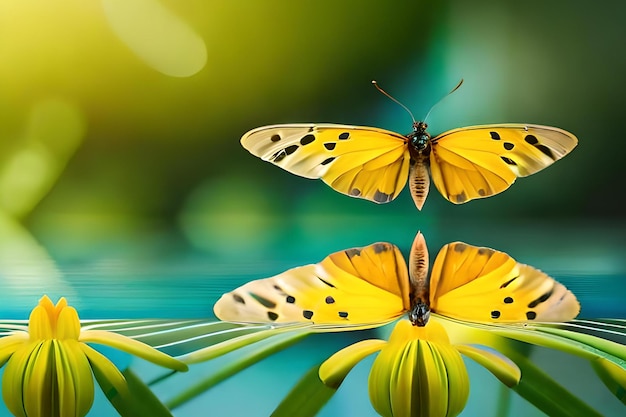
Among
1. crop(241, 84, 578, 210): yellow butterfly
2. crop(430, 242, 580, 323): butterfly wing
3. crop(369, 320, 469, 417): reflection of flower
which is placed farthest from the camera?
crop(241, 84, 578, 210): yellow butterfly

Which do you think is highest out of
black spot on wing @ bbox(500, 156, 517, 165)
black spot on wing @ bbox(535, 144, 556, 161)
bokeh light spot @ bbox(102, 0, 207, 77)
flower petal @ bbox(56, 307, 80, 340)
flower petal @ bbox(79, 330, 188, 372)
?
bokeh light spot @ bbox(102, 0, 207, 77)

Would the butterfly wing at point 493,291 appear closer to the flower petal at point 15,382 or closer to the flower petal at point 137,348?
the flower petal at point 137,348

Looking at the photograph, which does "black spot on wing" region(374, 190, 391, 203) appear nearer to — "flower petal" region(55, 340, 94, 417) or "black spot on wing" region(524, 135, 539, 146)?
"black spot on wing" region(524, 135, 539, 146)

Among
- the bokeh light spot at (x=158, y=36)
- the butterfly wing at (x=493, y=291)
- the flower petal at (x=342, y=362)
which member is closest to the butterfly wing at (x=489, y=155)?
the butterfly wing at (x=493, y=291)

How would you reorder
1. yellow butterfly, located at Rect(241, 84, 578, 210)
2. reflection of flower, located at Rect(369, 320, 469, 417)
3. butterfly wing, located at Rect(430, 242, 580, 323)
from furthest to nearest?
1. yellow butterfly, located at Rect(241, 84, 578, 210)
2. butterfly wing, located at Rect(430, 242, 580, 323)
3. reflection of flower, located at Rect(369, 320, 469, 417)

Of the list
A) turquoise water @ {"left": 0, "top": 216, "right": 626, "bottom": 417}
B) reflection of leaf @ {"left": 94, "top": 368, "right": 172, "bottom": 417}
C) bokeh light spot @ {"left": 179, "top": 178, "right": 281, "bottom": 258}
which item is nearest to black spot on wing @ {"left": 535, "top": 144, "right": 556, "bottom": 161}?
turquoise water @ {"left": 0, "top": 216, "right": 626, "bottom": 417}

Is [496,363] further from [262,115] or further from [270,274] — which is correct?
[262,115]

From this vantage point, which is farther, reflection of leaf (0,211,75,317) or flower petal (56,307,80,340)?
reflection of leaf (0,211,75,317)
